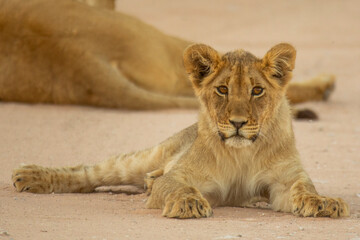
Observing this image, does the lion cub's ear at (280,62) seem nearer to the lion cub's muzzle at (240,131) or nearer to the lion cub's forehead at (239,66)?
the lion cub's forehead at (239,66)

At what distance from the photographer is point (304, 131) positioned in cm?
671

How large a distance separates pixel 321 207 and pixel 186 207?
0.57 metres

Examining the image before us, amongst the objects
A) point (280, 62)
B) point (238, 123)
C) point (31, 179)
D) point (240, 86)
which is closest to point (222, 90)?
point (240, 86)

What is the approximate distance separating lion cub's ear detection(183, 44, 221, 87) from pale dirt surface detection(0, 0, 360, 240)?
637 mm

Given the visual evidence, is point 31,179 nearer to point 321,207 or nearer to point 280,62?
point 280,62

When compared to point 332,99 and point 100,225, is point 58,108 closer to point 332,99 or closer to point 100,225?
point 332,99

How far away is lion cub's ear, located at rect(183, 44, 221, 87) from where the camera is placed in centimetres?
411

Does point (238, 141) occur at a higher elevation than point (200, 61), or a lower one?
lower

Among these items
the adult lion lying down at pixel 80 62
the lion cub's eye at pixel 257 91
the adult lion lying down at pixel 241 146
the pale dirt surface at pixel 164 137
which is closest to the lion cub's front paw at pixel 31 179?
the pale dirt surface at pixel 164 137

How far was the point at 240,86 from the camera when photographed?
12.8 ft

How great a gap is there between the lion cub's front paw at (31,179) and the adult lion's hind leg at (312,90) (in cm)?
367

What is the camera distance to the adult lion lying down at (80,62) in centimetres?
764

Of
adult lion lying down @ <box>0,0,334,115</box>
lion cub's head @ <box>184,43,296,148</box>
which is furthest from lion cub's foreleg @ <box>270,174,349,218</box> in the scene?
adult lion lying down @ <box>0,0,334,115</box>

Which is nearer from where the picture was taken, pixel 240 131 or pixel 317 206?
pixel 317 206
